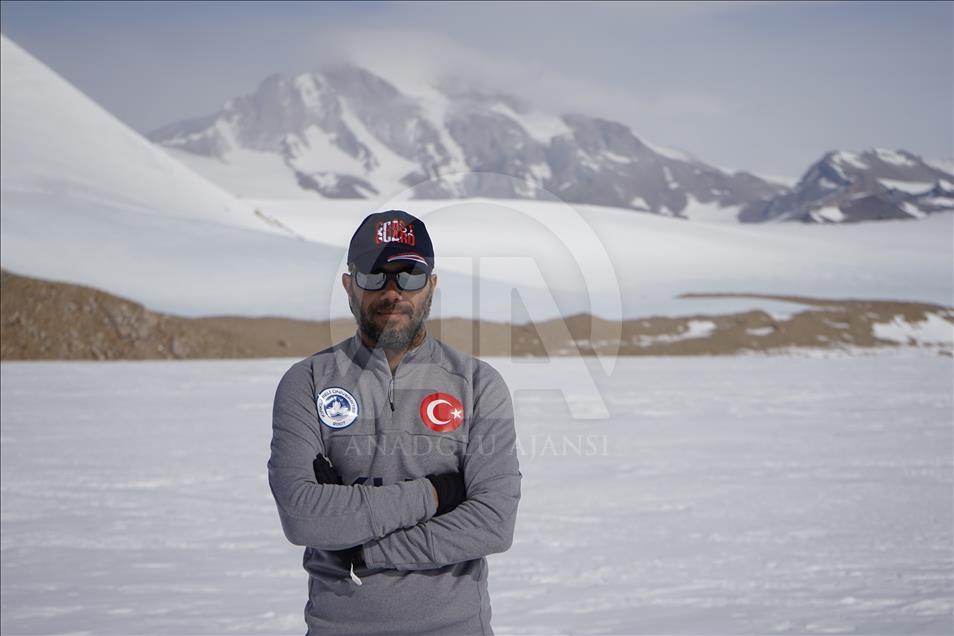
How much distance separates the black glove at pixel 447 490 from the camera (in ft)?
9.91

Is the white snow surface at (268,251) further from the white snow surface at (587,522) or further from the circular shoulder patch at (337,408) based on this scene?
the circular shoulder patch at (337,408)

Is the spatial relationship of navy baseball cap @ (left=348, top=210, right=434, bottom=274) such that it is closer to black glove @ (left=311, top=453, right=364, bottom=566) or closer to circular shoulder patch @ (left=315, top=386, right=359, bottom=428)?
circular shoulder patch @ (left=315, top=386, right=359, bottom=428)

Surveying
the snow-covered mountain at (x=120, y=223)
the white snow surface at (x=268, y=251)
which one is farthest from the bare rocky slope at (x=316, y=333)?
the snow-covered mountain at (x=120, y=223)

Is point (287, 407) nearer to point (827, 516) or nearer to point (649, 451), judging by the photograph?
point (827, 516)

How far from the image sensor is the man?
2941 mm

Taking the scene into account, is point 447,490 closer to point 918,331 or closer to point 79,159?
point 918,331

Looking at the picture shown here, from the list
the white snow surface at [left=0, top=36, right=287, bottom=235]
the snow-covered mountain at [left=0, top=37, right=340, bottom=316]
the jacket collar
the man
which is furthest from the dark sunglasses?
the white snow surface at [left=0, top=36, right=287, bottom=235]

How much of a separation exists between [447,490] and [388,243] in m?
0.85

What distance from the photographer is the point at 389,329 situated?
3098 millimetres

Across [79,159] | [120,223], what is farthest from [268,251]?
[79,159]

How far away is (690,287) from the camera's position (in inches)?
2267

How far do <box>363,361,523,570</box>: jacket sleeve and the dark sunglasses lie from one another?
36 cm

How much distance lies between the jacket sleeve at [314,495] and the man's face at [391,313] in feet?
0.87

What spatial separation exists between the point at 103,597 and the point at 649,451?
30.3 feet
